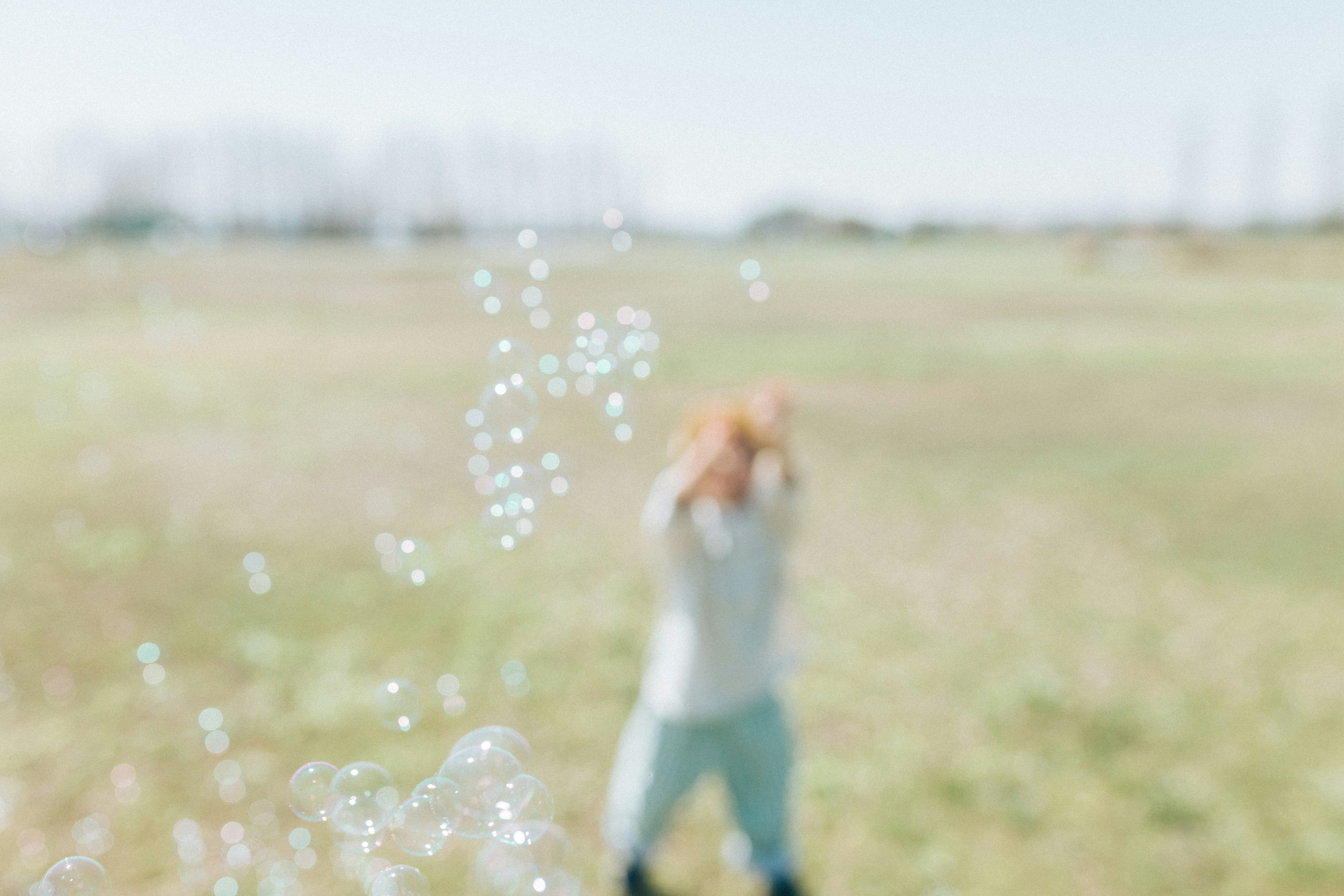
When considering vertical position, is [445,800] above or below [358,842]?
above

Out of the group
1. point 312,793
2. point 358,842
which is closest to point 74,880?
point 312,793

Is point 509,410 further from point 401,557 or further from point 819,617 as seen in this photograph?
point 401,557

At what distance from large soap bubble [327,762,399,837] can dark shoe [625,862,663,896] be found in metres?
1.11

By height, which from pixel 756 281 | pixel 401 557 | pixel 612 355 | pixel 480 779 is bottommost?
pixel 401 557

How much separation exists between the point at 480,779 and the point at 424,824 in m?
0.20

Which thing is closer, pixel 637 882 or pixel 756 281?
pixel 756 281

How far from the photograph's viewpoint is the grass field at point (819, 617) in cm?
455

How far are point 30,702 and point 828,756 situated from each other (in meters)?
4.60

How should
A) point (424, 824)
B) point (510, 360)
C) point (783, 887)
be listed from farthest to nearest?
point (783, 887)
point (510, 360)
point (424, 824)

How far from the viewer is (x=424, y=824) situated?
295 centimetres

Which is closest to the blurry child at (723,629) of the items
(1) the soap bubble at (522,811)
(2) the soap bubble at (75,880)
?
(1) the soap bubble at (522,811)

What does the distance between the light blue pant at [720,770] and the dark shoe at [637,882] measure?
0.17 meters

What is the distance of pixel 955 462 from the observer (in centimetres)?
1278

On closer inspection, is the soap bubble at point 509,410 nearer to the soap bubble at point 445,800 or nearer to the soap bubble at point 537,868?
the soap bubble at point 445,800
